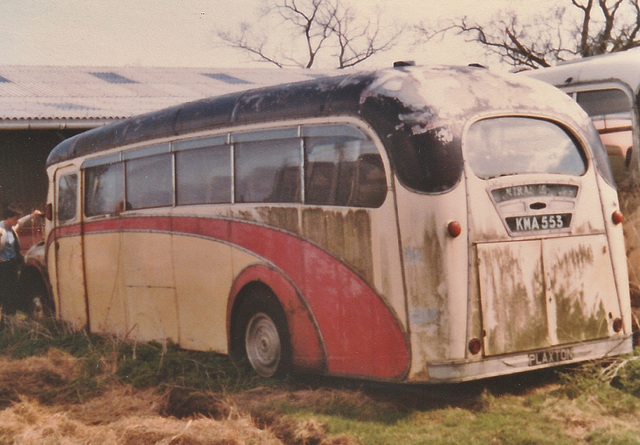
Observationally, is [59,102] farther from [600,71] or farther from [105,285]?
[600,71]

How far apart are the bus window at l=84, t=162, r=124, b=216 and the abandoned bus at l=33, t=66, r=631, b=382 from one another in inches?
64.9

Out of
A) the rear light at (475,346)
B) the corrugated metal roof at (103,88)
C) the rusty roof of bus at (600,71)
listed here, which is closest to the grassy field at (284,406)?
the rear light at (475,346)

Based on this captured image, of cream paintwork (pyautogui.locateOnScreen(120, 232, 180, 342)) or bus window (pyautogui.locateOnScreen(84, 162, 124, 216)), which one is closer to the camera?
cream paintwork (pyautogui.locateOnScreen(120, 232, 180, 342))

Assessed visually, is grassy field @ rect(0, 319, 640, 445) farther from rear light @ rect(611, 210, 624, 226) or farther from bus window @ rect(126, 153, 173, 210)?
bus window @ rect(126, 153, 173, 210)

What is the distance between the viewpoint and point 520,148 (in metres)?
7.05

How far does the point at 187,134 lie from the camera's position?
8.91 m

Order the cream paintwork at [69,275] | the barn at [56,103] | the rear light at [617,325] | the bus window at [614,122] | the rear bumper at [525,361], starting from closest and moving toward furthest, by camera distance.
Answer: the rear bumper at [525,361] < the rear light at [617,325] < the bus window at [614,122] < the cream paintwork at [69,275] < the barn at [56,103]

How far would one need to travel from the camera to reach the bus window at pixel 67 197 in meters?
11.4

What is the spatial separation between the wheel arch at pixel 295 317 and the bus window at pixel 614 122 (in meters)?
3.77

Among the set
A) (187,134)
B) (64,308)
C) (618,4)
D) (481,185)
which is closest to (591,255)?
(481,185)

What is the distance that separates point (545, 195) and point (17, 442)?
169 inches

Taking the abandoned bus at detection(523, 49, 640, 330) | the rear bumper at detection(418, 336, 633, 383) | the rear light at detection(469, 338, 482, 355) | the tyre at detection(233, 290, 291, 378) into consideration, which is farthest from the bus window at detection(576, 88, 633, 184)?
the tyre at detection(233, 290, 291, 378)

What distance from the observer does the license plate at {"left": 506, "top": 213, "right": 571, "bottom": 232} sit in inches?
268

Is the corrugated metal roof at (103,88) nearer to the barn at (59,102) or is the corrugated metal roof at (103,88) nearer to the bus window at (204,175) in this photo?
the barn at (59,102)
